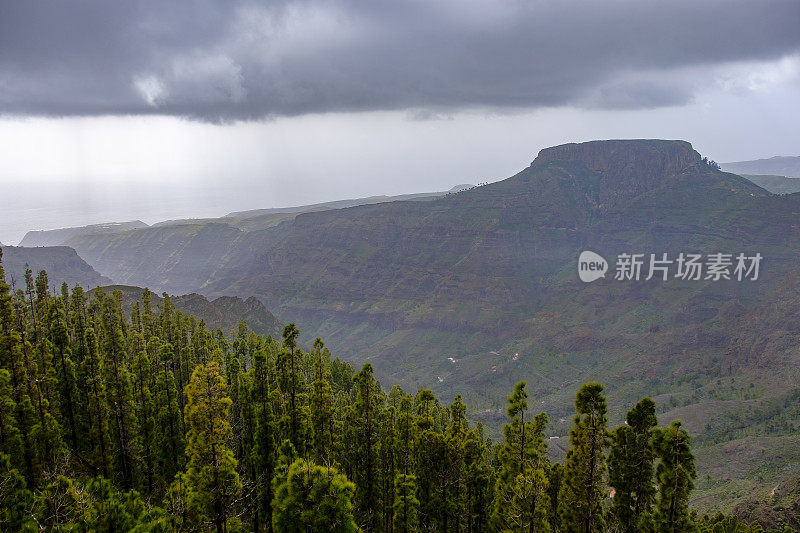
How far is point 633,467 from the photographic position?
38688mm

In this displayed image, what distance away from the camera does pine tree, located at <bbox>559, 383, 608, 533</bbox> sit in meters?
33.9

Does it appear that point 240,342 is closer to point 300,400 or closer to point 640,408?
point 300,400

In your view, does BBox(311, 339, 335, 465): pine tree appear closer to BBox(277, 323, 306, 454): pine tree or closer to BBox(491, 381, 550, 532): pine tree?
BBox(277, 323, 306, 454): pine tree

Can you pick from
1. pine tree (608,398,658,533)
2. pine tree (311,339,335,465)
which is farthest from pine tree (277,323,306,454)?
pine tree (608,398,658,533)

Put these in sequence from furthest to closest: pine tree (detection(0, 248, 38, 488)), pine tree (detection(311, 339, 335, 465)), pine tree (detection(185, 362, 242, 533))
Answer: pine tree (detection(311, 339, 335, 465)) < pine tree (detection(0, 248, 38, 488)) < pine tree (detection(185, 362, 242, 533))

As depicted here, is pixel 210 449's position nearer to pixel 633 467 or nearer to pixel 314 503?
pixel 314 503

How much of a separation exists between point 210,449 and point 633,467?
31293mm

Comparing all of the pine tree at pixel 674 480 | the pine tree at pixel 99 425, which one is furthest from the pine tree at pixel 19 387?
the pine tree at pixel 674 480

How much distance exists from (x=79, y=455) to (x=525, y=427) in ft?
158

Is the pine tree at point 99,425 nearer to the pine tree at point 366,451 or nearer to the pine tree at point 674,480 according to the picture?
the pine tree at point 366,451

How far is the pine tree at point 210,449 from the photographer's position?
30094mm

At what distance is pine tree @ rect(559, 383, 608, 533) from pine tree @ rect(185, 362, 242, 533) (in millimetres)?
23135

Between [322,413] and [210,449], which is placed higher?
[210,449]

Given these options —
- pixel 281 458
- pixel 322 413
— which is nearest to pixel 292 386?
pixel 322 413
